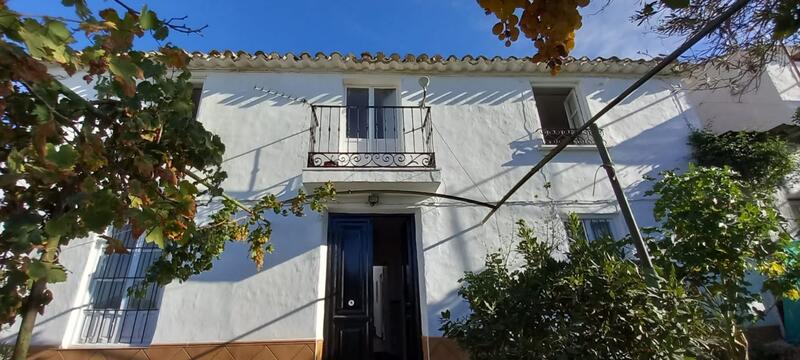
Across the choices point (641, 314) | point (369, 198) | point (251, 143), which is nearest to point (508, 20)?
point (641, 314)

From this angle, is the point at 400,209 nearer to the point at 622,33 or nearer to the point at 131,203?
the point at 622,33

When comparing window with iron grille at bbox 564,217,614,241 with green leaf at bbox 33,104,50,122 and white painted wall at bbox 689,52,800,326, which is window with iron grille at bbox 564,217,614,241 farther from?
green leaf at bbox 33,104,50,122

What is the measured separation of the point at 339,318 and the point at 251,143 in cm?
302

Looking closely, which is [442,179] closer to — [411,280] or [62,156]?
[411,280]

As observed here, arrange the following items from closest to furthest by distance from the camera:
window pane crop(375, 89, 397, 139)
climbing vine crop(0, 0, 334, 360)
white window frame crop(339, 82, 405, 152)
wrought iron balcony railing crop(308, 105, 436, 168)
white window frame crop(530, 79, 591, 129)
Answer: climbing vine crop(0, 0, 334, 360) < wrought iron balcony railing crop(308, 105, 436, 168) < white window frame crop(339, 82, 405, 152) < window pane crop(375, 89, 397, 139) < white window frame crop(530, 79, 591, 129)

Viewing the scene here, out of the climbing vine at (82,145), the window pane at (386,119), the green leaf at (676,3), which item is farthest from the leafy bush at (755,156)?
the climbing vine at (82,145)

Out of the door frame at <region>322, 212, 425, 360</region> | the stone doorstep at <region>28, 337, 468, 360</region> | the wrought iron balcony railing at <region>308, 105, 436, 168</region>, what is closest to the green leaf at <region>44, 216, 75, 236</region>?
the stone doorstep at <region>28, 337, 468, 360</region>

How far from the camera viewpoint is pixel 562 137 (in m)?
6.34

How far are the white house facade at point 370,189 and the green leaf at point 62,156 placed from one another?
3846mm

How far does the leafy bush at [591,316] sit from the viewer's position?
231 centimetres

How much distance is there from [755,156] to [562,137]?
2.73 meters

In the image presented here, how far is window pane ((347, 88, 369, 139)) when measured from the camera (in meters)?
6.17

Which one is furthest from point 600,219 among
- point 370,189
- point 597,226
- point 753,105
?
point 753,105

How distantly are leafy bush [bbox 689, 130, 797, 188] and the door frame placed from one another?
4832 mm
